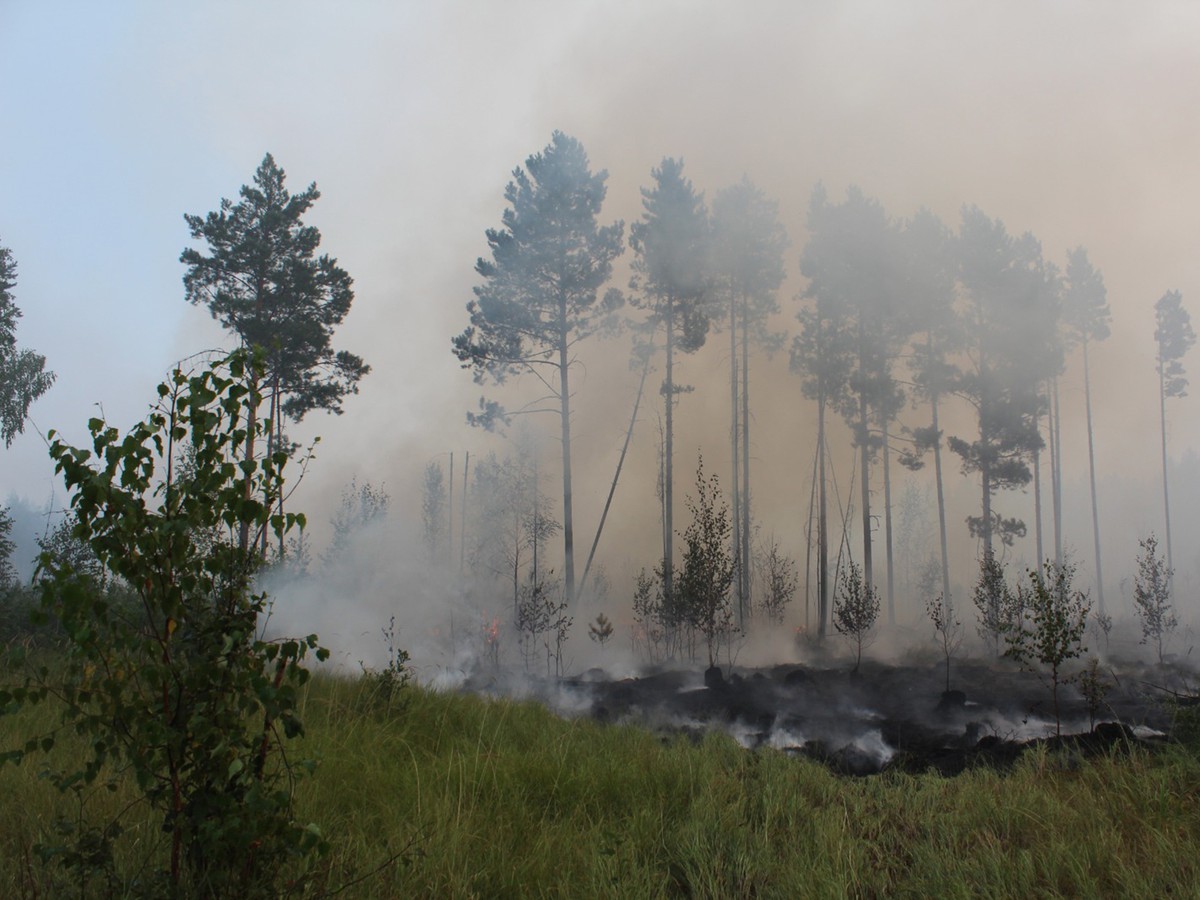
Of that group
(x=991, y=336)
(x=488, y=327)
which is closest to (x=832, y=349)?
(x=991, y=336)

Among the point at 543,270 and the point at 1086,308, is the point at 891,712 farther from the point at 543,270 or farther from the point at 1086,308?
the point at 1086,308

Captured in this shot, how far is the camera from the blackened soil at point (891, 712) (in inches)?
381

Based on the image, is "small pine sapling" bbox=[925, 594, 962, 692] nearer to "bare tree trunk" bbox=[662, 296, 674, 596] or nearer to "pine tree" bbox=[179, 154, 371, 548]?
"bare tree trunk" bbox=[662, 296, 674, 596]

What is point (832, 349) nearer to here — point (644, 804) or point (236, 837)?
point (644, 804)

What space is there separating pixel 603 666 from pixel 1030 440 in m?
19.4

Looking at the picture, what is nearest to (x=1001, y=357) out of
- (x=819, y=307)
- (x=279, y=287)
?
(x=819, y=307)

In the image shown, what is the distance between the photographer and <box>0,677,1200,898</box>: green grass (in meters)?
4.14

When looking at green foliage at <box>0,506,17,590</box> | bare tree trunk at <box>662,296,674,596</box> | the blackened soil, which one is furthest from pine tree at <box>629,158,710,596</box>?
green foliage at <box>0,506,17,590</box>

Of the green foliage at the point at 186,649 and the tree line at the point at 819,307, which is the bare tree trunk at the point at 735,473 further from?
the green foliage at the point at 186,649

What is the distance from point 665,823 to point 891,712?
36.7 ft

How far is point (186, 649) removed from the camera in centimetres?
298

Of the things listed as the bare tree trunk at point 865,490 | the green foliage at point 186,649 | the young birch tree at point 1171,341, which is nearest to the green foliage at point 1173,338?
the young birch tree at point 1171,341

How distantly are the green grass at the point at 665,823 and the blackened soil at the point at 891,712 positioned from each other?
231 centimetres

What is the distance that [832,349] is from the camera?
29.6 metres
